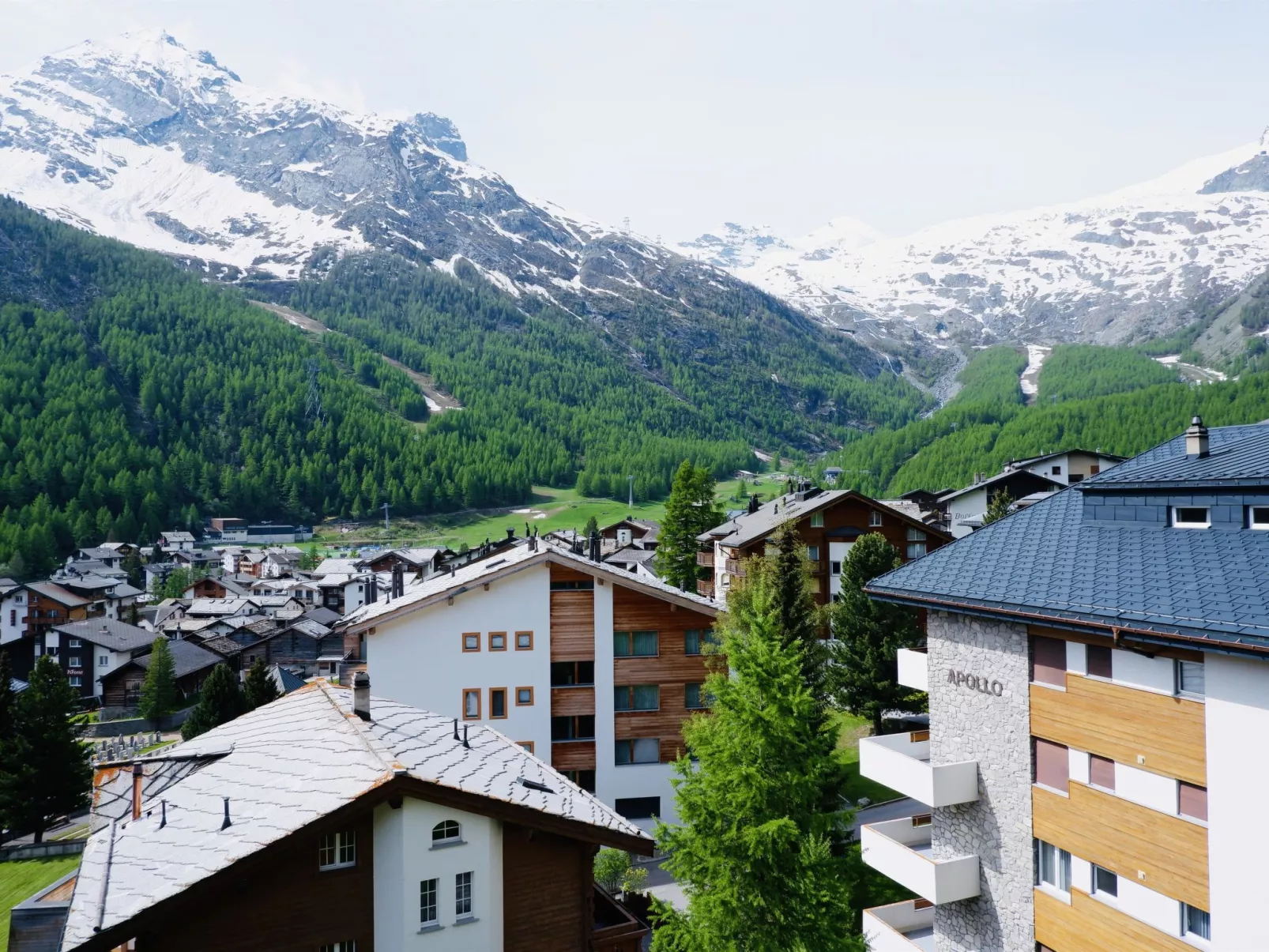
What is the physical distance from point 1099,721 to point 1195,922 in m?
3.48

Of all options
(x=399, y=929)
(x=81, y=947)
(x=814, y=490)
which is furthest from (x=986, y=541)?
(x=814, y=490)

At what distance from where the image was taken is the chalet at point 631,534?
138750 mm

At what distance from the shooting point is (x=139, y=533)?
194m

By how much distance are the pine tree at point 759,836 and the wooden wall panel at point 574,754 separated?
17886mm

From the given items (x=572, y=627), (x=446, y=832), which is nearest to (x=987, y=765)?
(x=446, y=832)

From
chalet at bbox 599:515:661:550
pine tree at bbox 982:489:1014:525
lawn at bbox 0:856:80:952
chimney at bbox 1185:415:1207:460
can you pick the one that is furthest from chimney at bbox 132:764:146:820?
chalet at bbox 599:515:661:550

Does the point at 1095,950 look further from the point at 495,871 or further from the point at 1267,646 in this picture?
the point at 495,871

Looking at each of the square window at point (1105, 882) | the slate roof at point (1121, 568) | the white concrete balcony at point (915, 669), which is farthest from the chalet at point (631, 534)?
the square window at point (1105, 882)

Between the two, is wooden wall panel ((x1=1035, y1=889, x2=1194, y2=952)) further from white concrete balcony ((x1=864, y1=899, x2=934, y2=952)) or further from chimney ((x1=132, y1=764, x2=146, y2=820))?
chimney ((x1=132, y1=764, x2=146, y2=820))

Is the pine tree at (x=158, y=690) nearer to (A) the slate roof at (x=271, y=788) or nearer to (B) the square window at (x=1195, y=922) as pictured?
(A) the slate roof at (x=271, y=788)

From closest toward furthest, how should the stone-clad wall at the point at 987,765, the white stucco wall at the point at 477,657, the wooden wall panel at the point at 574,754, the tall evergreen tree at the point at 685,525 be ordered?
the stone-clad wall at the point at 987,765, the white stucco wall at the point at 477,657, the wooden wall panel at the point at 574,754, the tall evergreen tree at the point at 685,525

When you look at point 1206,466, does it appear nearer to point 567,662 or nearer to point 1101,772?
point 1101,772

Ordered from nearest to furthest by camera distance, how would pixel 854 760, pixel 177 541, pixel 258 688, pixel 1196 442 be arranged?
pixel 1196 442 → pixel 854 760 → pixel 258 688 → pixel 177 541

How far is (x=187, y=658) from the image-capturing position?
341 feet
